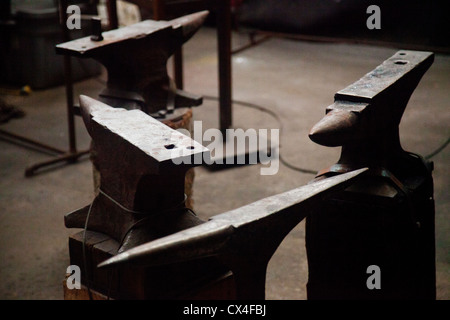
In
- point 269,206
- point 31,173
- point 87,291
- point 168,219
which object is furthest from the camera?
point 31,173

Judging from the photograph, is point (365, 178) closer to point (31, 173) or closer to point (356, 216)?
point (356, 216)

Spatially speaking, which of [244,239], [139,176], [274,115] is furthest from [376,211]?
[274,115]

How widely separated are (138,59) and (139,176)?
120 centimetres

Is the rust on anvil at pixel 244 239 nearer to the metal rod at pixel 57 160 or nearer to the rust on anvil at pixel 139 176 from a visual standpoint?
the rust on anvil at pixel 139 176

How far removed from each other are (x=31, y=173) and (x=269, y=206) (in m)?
3.04

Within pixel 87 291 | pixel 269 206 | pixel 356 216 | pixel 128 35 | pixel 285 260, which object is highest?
pixel 128 35

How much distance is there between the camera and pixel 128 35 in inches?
111

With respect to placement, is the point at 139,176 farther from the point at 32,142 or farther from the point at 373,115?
the point at 32,142

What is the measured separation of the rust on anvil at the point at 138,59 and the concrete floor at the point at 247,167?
0.95 metres

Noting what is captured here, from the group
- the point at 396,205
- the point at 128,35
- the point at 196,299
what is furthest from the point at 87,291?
the point at 128,35

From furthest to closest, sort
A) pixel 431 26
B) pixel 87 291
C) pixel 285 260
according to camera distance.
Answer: pixel 431 26
pixel 285 260
pixel 87 291

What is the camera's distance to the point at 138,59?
2.84 metres

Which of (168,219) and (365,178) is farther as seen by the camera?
(365,178)

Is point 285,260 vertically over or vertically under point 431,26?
under
